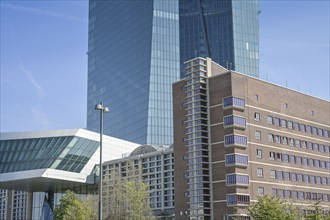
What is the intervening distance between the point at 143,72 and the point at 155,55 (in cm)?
675

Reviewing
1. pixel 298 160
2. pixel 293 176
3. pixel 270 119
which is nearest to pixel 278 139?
pixel 270 119

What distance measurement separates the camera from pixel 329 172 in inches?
3930

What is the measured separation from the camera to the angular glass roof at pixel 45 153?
98562 millimetres

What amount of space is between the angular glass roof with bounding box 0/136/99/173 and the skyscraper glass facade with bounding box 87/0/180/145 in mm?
57746

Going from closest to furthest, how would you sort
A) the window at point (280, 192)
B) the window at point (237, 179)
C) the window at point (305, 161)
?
the window at point (237, 179) < the window at point (280, 192) < the window at point (305, 161)

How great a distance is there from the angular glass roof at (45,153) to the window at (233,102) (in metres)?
31.5

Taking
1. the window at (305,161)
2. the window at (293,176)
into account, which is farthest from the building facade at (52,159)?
the window at (305,161)

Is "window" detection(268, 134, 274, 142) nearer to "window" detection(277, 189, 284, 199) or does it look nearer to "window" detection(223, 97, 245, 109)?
"window" detection(223, 97, 245, 109)

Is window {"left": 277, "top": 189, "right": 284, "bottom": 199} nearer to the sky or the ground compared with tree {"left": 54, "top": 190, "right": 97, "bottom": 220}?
nearer to the sky

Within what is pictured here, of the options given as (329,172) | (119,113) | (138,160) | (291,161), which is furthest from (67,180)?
(119,113)

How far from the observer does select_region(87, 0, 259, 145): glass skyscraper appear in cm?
16575

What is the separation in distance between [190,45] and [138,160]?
334ft

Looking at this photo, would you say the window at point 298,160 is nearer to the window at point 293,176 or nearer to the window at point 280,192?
the window at point 293,176

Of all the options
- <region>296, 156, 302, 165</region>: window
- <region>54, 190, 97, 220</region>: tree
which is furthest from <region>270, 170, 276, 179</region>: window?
<region>54, 190, 97, 220</region>: tree
